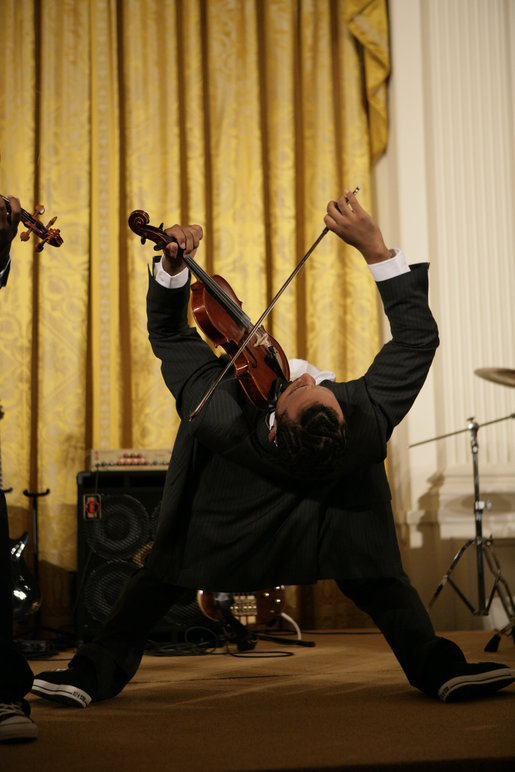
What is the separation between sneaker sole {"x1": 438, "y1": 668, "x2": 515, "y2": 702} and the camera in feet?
6.89

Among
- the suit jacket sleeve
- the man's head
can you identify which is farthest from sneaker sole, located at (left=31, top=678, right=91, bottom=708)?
the suit jacket sleeve

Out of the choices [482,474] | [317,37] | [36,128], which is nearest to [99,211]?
[36,128]

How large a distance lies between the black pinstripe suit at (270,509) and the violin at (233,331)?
0.06m

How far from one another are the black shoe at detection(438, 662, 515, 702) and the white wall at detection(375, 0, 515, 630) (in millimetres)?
2232

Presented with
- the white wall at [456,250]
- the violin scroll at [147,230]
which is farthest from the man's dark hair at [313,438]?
the white wall at [456,250]

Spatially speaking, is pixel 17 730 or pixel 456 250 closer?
pixel 17 730

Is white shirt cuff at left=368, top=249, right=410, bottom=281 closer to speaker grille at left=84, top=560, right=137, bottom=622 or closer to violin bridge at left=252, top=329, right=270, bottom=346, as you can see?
violin bridge at left=252, top=329, right=270, bottom=346

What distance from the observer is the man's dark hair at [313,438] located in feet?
6.51

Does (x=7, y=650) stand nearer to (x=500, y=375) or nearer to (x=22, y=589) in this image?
(x=22, y=589)

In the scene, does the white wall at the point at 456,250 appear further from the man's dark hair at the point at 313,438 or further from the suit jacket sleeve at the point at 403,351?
the man's dark hair at the point at 313,438

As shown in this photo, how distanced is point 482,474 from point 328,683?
206cm

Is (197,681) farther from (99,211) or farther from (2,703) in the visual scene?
(99,211)

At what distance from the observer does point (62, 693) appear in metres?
2.15

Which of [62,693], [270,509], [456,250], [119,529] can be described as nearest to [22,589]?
[119,529]
